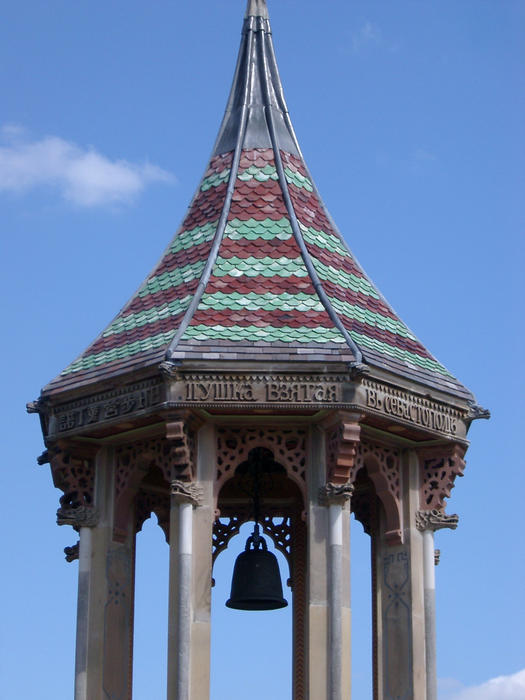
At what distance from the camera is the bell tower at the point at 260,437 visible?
28.4m

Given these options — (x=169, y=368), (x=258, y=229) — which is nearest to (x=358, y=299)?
(x=258, y=229)

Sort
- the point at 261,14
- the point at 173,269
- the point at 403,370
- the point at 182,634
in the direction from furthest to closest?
1. the point at 261,14
2. the point at 173,269
3. the point at 403,370
4. the point at 182,634

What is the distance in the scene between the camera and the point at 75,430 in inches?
1172

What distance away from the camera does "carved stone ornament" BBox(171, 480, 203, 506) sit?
28.4m

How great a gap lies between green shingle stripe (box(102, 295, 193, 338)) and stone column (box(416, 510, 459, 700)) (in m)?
4.40

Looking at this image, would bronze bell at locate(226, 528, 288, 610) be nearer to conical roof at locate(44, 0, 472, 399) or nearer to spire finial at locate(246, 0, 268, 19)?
conical roof at locate(44, 0, 472, 399)

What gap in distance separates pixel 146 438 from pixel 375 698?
4834 mm

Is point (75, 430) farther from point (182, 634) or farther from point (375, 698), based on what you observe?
point (375, 698)

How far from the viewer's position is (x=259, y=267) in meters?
30.5

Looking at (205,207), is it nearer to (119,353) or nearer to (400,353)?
(119,353)

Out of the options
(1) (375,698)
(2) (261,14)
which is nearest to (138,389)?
(1) (375,698)

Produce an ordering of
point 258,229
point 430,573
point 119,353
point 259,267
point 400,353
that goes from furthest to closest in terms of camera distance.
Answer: point 258,229, point 259,267, point 400,353, point 119,353, point 430,573

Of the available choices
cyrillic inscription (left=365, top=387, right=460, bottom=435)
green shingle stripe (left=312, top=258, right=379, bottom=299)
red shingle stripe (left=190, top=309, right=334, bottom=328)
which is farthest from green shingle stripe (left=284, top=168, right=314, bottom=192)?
cyrillic inscription (left=365, top=387, right=460, bottom=435)

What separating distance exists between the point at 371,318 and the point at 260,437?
8.81 ft
